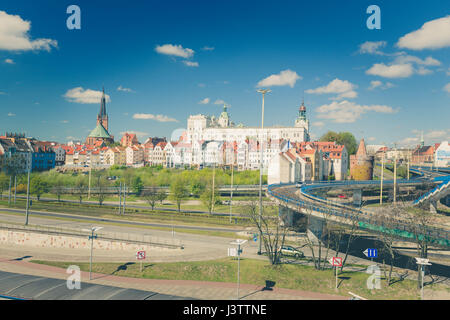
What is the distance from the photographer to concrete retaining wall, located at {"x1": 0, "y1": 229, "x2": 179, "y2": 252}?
39125 mm

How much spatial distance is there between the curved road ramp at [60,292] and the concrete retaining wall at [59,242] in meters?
12.4

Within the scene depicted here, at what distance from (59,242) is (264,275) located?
93.9 ft

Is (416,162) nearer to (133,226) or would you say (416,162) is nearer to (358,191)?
(358,191)

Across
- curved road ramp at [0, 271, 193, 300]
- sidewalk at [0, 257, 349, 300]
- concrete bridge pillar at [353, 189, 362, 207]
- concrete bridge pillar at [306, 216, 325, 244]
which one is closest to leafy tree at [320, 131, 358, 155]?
concrete bridge pillar at [353, 189, 362, 207]

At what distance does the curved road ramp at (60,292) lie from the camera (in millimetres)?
23328

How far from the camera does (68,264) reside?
34.3 m

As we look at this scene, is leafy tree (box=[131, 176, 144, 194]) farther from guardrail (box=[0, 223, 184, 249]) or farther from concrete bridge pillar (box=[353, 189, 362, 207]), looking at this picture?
concrete bridge pillar (box=[353, 189, 362, 207])

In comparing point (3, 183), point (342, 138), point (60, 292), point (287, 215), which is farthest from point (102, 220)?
point (342, 138)

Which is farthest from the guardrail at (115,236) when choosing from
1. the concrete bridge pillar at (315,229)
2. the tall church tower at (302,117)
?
the tall church tower at (302,117)

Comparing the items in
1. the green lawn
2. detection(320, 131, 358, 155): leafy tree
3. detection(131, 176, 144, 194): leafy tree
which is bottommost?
the green lawn

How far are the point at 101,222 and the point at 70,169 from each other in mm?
86252

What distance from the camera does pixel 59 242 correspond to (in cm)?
4256

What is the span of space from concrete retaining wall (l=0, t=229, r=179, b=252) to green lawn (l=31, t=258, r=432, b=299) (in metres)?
5.27

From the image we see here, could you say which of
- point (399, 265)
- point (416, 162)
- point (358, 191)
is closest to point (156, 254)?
point (399, 265)
